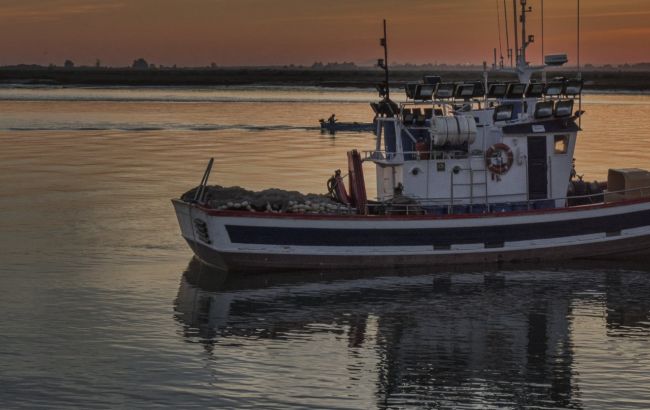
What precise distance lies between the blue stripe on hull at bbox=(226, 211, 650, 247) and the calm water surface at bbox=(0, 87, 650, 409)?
2.72 ft

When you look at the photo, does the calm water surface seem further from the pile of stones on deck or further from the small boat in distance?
the small boat in distance

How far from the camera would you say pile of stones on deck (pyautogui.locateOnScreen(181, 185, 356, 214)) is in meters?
27.4

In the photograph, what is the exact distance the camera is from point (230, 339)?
72.0 ft

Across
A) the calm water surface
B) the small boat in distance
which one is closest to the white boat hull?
the calm water surface

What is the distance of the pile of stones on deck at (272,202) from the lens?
27.4 m

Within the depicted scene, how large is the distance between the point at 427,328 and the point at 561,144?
29.4 ft

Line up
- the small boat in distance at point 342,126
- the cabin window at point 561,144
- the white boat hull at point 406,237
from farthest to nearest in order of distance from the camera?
the small boat in distance at point 342,126 → the cabin window at point 561,144 → the white boat hull at point 406,237

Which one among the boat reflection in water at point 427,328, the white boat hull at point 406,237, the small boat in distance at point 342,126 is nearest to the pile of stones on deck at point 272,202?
the white boat hull at point 406,237

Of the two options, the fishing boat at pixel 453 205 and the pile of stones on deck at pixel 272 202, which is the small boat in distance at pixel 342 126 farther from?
the pile of stones on deck at pixel 272 202

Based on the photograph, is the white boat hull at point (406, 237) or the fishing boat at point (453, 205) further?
the fishing boat at point (453, 205)

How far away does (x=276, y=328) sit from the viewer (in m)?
22.8

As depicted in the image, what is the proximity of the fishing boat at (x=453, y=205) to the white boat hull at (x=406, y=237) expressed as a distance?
0.09ft

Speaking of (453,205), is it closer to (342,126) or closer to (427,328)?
(427,328)

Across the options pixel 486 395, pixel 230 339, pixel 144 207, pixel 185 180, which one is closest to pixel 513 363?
pixel 486 395
